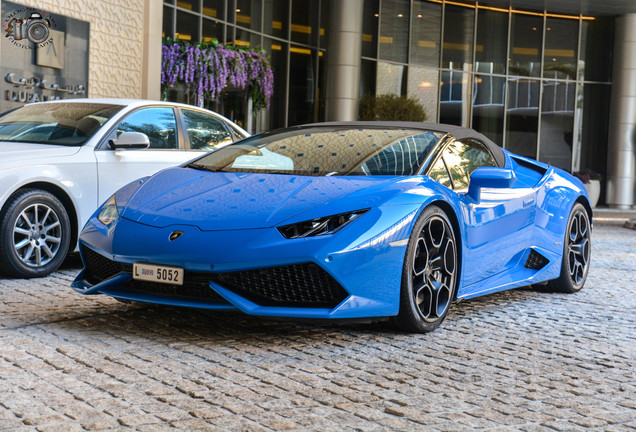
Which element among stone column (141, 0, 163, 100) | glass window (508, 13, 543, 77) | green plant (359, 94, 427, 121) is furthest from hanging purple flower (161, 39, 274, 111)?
glass window (508, 13, 543, 77)

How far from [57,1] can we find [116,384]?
40.0 feet

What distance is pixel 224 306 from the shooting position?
4301mm

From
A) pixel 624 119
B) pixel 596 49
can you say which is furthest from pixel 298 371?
pixel 596 49

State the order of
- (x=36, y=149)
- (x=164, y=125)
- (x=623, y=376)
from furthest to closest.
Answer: (x=164, y=125) → (x=36, y=149) → (x=623, y=376)

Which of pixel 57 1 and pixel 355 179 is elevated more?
A: pixel 57 1

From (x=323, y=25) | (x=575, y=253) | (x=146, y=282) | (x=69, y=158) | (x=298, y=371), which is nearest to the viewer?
(x=298, y=371)

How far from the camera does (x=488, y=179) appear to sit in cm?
537

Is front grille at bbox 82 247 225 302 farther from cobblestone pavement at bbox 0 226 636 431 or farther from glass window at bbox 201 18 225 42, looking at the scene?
glass window at bbox 201 18 225 42

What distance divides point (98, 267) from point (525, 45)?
1074 inches

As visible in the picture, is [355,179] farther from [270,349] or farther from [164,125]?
[164,125]

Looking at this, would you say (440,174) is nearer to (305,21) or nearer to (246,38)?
(246,38)

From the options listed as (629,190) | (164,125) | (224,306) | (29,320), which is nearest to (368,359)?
(224,306)

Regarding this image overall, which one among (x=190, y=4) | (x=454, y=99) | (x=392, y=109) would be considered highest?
(x=190, y=4)
